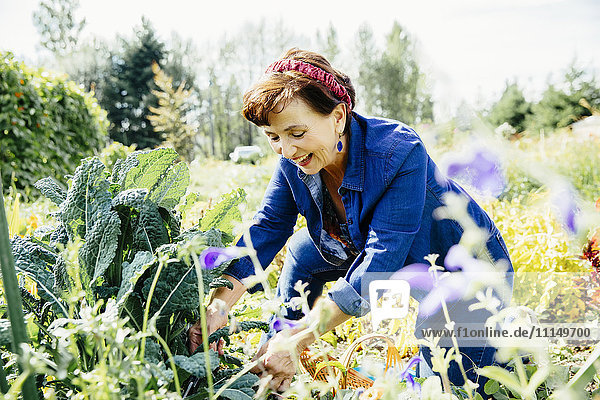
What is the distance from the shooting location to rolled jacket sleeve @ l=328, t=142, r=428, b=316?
1.17 metres

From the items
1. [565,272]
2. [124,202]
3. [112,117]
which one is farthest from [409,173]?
[112,117]

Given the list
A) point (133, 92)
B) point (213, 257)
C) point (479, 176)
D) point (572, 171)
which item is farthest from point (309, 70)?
point (133, 92)

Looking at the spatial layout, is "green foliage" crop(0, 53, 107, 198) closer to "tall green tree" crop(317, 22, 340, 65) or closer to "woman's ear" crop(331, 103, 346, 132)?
"woman's ear" crop(331, 103, 346, 132)

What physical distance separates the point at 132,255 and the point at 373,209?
0.69 meters

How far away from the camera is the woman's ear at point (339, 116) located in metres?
1.38

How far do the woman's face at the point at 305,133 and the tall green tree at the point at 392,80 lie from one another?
839 inches

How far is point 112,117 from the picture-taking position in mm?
20375

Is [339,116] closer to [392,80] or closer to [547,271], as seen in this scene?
[547,271]

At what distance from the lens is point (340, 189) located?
4.67ft

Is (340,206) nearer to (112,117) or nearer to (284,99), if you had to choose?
(284,99)

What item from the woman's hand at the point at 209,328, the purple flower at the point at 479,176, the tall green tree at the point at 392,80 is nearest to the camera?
the woman's hand at the point at 209,328

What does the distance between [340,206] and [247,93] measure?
1.66 feet

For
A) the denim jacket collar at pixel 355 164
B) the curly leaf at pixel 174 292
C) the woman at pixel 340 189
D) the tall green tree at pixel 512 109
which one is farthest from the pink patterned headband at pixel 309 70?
the tall green tree at pixel 512 109

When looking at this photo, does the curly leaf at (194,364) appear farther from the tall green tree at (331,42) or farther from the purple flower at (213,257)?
the tall green tree at (331,42)
